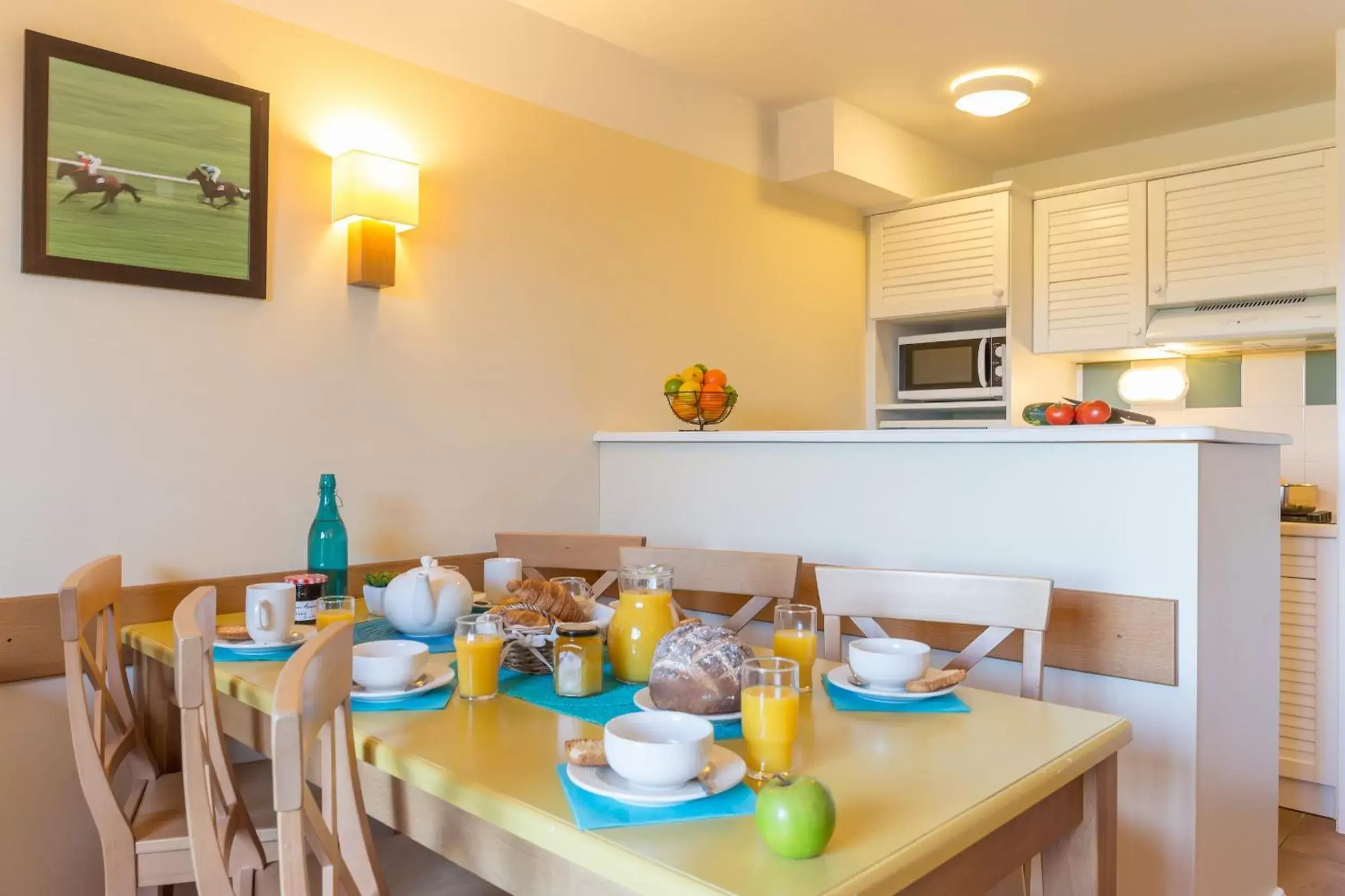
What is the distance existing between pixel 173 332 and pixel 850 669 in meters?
1.61

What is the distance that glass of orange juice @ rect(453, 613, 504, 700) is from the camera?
4.44ft

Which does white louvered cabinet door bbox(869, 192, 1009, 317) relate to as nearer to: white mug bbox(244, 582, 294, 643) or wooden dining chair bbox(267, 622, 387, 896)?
white mug bbox(244, 582, 294, 643)

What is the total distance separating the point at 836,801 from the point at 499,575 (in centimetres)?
114

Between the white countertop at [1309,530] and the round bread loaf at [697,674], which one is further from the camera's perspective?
the white countertop at [1309,530]

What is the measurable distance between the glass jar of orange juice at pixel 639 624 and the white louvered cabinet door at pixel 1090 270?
9.41 ft

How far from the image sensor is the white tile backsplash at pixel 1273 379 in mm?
3541

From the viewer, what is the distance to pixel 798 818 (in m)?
0.83

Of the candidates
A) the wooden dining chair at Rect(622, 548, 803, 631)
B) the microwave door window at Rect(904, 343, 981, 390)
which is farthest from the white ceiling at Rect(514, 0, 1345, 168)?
the wooden dining chair at Rect(622, 548, 803, 631)

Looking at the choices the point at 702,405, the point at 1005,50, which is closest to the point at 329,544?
the point at 702,405

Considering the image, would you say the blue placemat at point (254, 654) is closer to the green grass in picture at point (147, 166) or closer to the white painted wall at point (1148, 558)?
the green grass in picture at point (147, 166)

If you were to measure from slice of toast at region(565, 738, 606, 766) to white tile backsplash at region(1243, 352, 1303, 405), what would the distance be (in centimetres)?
350

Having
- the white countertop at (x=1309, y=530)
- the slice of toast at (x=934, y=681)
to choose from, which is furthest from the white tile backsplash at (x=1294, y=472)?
the slice of toast at (x=934, y=681)

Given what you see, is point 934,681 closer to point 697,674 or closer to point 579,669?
point 697,674

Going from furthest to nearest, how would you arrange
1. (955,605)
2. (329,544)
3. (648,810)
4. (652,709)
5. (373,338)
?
1. (373,338)
2. (329,544)
3. (955,605)
4. (652,709)
5. (648,810)
